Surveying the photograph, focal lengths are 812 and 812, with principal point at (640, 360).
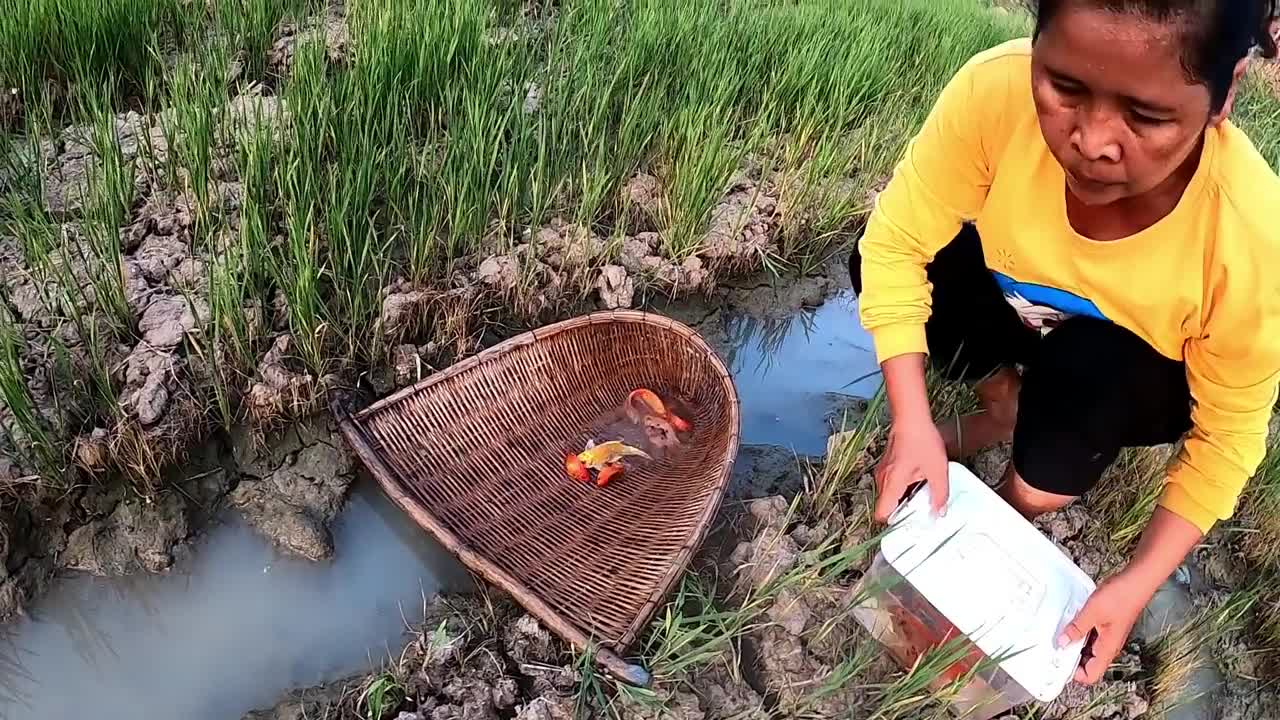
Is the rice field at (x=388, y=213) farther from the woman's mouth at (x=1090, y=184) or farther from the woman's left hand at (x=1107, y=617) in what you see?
the woman's mouth at (x=1090, y=184)

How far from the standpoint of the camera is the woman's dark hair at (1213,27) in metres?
0.87

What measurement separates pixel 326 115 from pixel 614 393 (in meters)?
1.10

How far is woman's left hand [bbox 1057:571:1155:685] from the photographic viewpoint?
1.30 metres

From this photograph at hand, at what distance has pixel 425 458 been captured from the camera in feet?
6.56

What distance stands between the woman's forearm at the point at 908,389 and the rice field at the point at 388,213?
272 mm

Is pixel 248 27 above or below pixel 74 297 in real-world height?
above

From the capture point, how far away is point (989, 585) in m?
1.42

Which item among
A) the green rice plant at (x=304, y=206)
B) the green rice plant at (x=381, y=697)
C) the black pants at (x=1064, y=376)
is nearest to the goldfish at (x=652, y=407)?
the black pants at (x=1064, y=376)

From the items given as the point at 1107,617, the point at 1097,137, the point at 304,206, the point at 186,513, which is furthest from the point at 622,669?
the point at 304,206

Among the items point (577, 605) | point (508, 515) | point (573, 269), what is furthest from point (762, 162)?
point (577, 605)

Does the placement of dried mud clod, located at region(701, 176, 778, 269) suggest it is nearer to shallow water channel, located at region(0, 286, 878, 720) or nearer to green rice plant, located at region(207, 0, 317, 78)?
shallow water channel, located at region(0, 286, 878, 720)

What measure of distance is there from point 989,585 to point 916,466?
0.82ft

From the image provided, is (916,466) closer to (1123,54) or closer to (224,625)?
(1123,54)

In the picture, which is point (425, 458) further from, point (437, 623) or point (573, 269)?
point (573, 269)
